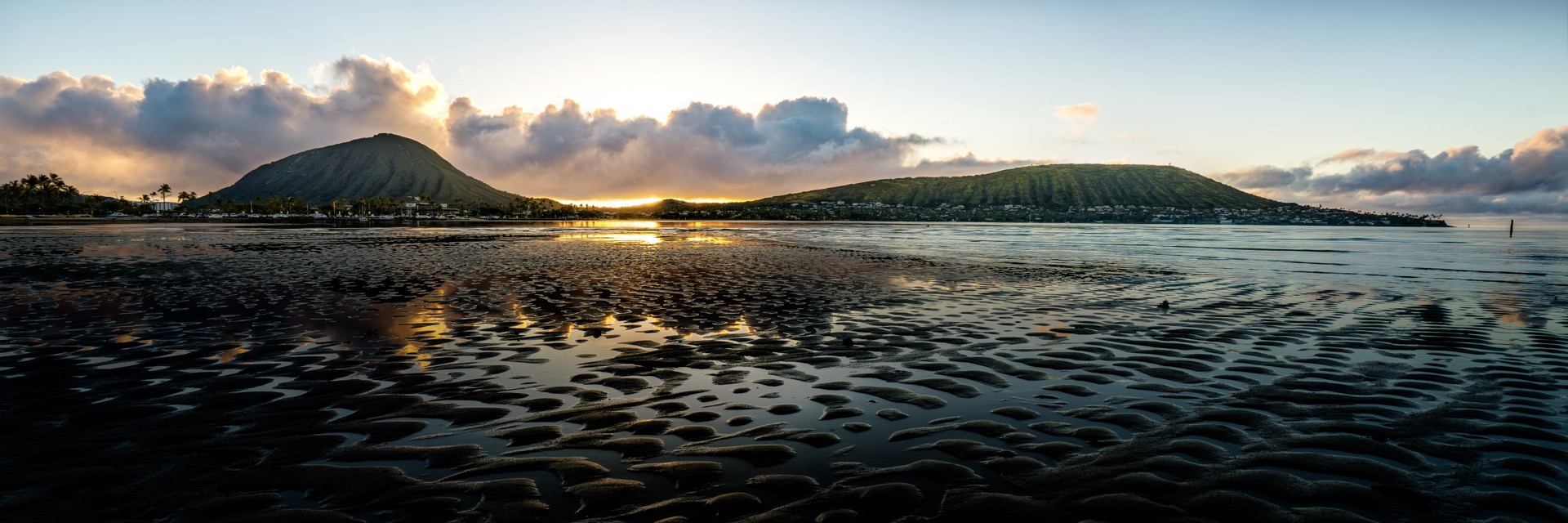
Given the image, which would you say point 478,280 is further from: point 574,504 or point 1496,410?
point 1496,410

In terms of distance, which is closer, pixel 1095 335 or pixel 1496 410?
pixel 1496 410

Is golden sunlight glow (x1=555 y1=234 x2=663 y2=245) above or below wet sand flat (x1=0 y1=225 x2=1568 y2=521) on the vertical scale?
above

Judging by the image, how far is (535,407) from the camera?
920 centimetres

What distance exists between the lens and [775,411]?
918 centimetres

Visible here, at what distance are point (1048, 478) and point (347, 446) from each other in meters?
7.84

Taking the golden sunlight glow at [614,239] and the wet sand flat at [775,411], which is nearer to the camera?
the wet sand flat at [775,411]

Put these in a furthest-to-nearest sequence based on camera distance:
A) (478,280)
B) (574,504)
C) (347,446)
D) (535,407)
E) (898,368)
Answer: (478,280)
(898,368)
(535,407)
(347,446)
(574,504)

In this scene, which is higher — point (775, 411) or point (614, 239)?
point (614, 239)

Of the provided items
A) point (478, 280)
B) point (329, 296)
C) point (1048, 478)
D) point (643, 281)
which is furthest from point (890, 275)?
point (1048, 478)

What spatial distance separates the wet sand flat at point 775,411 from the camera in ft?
20.5

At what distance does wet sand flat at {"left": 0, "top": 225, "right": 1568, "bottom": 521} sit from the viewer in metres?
6.25

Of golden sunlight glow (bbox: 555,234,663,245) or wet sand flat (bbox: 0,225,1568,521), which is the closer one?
wet sand flat (bbox: 0,225,1568,521)

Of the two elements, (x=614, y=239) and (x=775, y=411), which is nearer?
(x=775, y=411)

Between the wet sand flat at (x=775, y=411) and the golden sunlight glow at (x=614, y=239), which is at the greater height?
the golden sunlight glow at (x=614, y=239)
